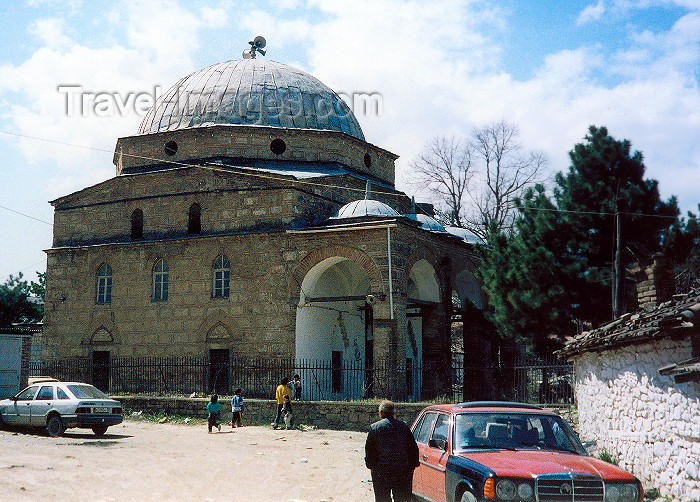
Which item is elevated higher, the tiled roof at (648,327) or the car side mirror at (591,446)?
the tiled roof at (648,327)

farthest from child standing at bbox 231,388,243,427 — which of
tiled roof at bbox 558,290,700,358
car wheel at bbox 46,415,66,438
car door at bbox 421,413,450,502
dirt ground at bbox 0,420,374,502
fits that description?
car door at bbox 421,413,450,502

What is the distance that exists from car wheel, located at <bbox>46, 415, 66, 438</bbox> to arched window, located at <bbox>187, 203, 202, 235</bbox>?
30.4ft

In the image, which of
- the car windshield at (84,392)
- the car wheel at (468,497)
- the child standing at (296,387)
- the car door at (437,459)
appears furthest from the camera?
the child standing at (296,387)

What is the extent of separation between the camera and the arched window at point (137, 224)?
24422mm

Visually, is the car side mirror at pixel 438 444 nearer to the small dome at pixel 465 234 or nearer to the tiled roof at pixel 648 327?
the tiled roof at pixel 648 327

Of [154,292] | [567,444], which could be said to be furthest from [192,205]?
[567,444]

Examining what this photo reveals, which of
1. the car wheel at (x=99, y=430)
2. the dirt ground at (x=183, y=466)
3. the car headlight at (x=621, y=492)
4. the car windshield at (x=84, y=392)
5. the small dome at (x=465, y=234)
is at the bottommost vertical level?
the dirt ground at (x=183, y=466)

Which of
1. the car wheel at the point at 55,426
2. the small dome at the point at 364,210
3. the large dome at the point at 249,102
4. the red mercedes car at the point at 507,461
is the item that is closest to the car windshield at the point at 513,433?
the red mercedes car at the point at 507,461

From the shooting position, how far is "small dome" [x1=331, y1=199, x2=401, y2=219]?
21688 millimetres

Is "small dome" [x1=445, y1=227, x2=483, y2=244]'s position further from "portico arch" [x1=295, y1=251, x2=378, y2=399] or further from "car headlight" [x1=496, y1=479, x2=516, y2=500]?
"car headlight" [x1=496, y1=479, x2=516, y2=500]

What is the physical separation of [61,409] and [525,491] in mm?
11489

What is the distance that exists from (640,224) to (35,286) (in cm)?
3518

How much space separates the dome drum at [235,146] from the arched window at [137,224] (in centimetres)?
187

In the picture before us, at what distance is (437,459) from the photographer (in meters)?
7.27
